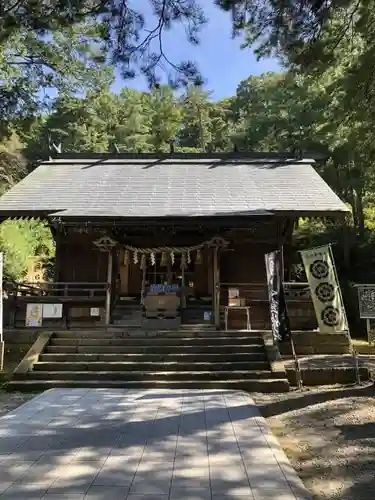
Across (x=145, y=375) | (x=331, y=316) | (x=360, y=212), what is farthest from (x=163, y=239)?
(x=360, y=212)

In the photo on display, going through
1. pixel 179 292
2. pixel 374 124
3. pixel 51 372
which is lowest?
pixel 51 372

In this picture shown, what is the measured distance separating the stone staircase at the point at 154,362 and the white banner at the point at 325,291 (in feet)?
4.60

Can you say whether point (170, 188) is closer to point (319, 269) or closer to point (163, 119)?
point (319, 269)

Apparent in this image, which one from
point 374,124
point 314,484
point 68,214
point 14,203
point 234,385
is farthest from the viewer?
point 14,203

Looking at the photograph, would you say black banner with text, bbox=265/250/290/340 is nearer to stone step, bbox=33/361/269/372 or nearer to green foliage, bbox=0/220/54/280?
stone step, bbox=33/361/269/372

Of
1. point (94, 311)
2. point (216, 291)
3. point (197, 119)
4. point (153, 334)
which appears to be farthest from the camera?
point (197, 119)

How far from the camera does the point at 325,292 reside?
28.8ft

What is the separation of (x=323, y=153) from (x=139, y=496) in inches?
700

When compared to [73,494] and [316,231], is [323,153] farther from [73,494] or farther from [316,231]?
[73,494]

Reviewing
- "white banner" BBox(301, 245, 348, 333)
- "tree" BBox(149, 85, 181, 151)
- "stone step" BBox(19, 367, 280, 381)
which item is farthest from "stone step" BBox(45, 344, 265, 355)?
"tree" BBox(149, 85, 181, 151)

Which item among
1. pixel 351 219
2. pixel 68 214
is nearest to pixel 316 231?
pixel 351 219

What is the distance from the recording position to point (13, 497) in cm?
351

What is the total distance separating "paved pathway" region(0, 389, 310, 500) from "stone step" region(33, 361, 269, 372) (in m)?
1.65

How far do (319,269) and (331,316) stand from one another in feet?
3.15
